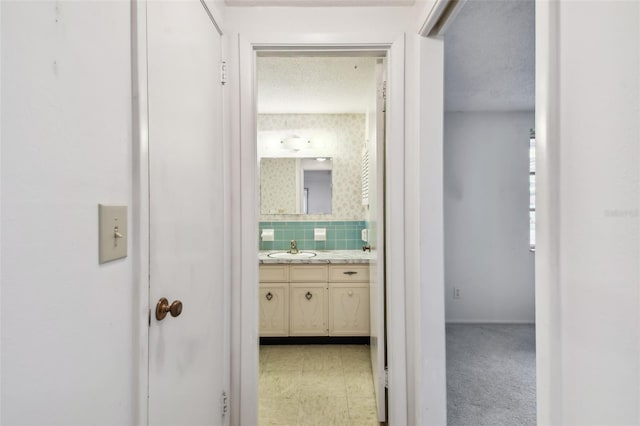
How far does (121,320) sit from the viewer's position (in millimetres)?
755

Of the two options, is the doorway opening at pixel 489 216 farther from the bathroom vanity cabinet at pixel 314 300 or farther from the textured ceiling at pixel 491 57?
the bathroom vanity cabinet at pixel 314 300

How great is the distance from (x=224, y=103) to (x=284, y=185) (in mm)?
2003

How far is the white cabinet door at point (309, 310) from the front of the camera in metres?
2.87

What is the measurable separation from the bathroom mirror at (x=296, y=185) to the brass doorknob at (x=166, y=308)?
8.02ft

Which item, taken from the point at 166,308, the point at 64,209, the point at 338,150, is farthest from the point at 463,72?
the point at 64,209

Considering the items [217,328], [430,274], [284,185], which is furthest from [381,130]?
[284,185]

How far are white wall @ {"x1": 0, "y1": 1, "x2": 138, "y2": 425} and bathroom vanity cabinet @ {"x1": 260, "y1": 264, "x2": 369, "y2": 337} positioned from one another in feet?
6.84

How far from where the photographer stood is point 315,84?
8.80 ft

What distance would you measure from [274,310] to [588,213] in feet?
8.67

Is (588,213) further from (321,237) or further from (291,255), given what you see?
(321,237)

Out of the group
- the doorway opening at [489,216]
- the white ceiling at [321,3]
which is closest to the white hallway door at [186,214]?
the white ceiling at [321,3]

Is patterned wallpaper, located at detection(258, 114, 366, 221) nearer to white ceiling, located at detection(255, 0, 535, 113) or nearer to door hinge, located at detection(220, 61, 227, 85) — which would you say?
white ceiling, located at detection(255, 0, 535, 113)

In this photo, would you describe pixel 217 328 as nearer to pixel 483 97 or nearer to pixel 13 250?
pixel 13 250

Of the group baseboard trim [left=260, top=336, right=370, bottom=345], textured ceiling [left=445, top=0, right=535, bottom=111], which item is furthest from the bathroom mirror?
textured ceiling [left=445, top=0, right=535, bottom=111]
